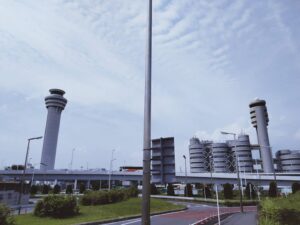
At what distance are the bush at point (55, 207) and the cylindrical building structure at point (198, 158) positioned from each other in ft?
543

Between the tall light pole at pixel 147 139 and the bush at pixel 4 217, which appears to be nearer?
the tall light pole at pixel 147 139

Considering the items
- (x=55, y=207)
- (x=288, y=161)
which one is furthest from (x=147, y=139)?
(x=288, y=161)

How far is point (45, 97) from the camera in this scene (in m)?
166

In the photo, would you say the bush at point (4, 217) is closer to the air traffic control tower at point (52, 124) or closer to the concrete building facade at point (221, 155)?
the air traffic control tower at point (52, 124)

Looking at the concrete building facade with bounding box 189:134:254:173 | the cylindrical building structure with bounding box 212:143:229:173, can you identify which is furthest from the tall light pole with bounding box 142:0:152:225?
the cylindrical building structure with bounding box 212:143:229:173

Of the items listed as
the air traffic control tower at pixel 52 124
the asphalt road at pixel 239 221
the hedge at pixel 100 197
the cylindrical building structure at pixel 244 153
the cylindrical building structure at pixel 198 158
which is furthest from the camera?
the cylindrical building structure at pixel 198 158

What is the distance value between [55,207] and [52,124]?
144 metres

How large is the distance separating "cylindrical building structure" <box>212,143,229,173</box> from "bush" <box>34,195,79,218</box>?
159 metres

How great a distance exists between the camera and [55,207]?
2373cm

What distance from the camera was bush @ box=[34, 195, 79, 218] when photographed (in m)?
23.7

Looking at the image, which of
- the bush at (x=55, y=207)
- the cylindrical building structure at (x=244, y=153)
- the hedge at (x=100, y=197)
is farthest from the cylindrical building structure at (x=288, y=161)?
the bush at (x=55, y=207)

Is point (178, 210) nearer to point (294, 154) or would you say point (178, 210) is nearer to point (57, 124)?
point (57, 124)

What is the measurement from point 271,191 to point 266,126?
94051 millimetres

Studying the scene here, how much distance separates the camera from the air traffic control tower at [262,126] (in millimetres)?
139988
